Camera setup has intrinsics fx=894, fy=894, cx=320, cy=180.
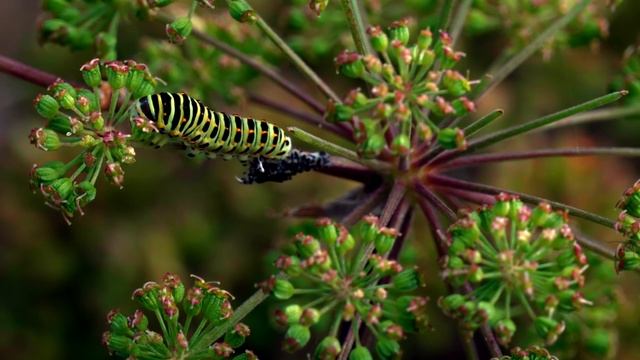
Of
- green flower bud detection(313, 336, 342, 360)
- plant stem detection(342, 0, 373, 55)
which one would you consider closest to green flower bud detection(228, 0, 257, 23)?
plant stem detection(342, 0, 373, 55)

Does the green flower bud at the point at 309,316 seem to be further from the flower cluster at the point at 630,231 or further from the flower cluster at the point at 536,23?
the flower cluster at the point at 536,23

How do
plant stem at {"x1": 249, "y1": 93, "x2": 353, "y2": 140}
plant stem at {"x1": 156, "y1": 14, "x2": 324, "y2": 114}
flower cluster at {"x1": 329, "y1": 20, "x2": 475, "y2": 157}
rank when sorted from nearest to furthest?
flower cluster at {"x1": 329, "y1": 20, "x2": 475, "y2": 157}
plant stem at {"x1": 249, "y1": 93, "x2": 353, "y2": 140}
plant stem at {"x1": 156, "y1": 14, "x2": 324, "y2": 114}

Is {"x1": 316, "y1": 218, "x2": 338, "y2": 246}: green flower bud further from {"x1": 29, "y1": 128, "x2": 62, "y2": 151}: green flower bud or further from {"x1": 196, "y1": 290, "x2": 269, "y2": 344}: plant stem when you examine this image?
{"x1": 29, "y1": 128, "x2": 62, "y2": 151}: green flower bud

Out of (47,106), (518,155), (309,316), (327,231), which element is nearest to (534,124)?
(518,155)

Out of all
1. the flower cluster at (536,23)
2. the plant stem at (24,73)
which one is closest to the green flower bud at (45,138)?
the plant stem at (24,73)

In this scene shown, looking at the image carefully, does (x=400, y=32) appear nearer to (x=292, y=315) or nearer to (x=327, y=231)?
(x=327, y=231)

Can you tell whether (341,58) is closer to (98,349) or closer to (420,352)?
(420,352)
